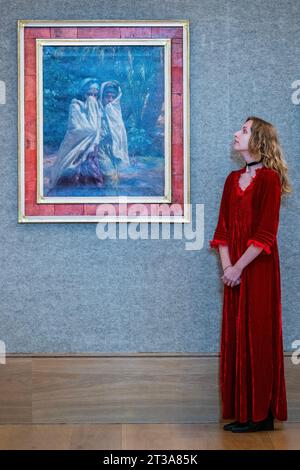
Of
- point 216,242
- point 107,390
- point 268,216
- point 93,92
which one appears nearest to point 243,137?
point 268,216

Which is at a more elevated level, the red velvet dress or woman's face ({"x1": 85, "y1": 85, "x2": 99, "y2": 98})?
woman's face ({"x1": 85, "y1": 85, "x2": 99, "y2": 98})

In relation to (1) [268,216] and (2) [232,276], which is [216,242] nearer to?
(2) [232,276]

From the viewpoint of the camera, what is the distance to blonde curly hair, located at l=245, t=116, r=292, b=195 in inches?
138

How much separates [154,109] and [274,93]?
0.61m

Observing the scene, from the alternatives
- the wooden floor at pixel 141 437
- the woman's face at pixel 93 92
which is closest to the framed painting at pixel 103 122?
the woman's face at pixel 93 92

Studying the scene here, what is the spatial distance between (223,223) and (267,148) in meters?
0.41

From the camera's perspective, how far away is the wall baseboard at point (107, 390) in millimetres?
3672

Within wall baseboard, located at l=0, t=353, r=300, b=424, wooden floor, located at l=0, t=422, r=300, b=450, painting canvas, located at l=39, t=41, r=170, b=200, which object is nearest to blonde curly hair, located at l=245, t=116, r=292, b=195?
painting canvas, located at l=39, t=41, r=170, b=200

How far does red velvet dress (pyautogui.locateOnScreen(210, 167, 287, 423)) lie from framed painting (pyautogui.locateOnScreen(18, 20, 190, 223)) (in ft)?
1.27

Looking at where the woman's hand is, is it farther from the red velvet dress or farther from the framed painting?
the framed painting

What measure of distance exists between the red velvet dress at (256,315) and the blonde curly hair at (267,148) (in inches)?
2.2

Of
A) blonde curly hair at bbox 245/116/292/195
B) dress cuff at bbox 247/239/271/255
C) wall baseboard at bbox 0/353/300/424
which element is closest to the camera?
dress cuff at bbox 247/239/271/255

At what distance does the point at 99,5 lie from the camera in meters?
3.70

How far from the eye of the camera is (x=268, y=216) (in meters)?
3.40
